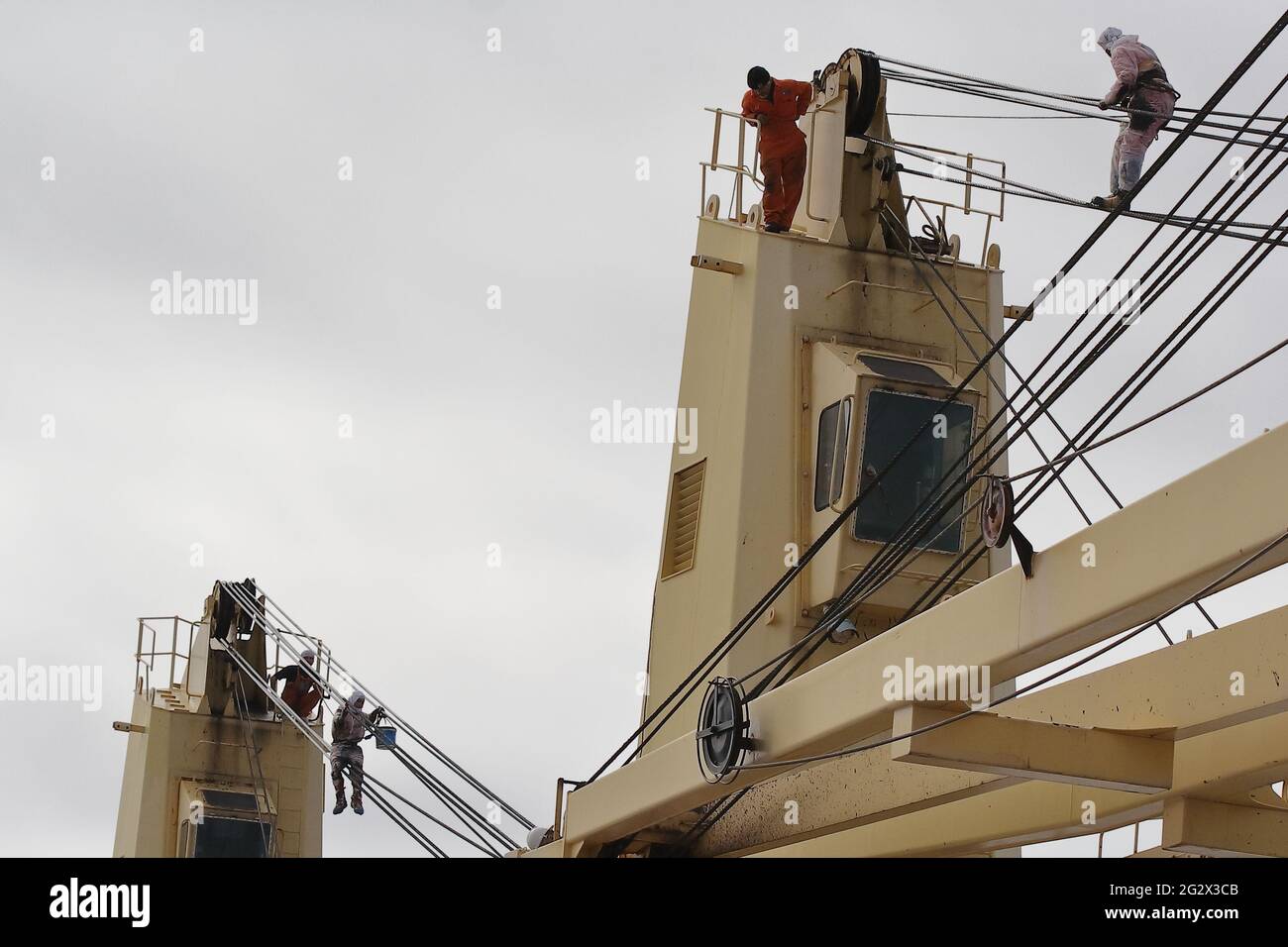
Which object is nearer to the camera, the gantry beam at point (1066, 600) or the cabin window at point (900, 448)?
the gantry beam at point (1066, 600)

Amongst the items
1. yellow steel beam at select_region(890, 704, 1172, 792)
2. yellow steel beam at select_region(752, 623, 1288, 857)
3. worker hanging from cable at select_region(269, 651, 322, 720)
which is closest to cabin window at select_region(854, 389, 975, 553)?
yellow steel beam at select_region(752, 623, 1288, 857)

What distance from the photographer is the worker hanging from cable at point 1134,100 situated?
1133 cm

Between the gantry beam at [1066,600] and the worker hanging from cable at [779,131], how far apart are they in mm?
4417

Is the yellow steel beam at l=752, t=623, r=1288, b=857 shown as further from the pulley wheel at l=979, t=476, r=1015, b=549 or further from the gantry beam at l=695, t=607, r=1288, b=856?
the pulley wheel at l=979, t=476, r=1015, b=549

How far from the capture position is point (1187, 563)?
6.56 metres

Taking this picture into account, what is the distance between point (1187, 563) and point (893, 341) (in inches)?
228

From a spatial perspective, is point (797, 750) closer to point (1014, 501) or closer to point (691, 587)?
point (1014, 501)

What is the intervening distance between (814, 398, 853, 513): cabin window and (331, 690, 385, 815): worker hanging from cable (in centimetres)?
505

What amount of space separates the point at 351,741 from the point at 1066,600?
9.16 meters

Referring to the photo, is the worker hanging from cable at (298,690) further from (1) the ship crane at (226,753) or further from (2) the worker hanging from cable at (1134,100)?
(2) the worker hanging from cable at (1134,100)

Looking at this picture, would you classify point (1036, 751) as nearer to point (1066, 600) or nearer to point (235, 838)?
point (1066, 600)

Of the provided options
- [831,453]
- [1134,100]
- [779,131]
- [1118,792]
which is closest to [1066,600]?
[1118,792]

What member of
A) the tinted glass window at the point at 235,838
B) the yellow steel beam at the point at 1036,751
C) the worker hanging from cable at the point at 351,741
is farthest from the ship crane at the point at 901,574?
the tinted glass window at the point at 235,838
